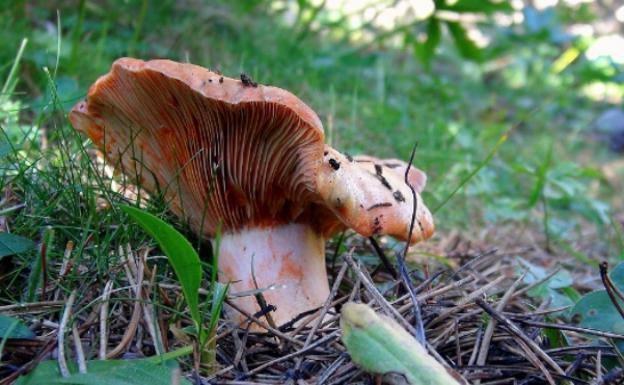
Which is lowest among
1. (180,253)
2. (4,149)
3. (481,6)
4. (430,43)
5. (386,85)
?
(386,85)

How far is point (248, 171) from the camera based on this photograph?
6.13 ft

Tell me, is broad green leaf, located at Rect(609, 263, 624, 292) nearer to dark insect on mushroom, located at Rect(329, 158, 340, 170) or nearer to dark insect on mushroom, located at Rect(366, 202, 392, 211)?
dark insect on mushroom, located at Rect(366, 202, 392, 211)

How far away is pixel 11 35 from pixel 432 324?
3.00 metres

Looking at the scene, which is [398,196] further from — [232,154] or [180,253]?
[180,253]

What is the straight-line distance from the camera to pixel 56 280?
1.56m

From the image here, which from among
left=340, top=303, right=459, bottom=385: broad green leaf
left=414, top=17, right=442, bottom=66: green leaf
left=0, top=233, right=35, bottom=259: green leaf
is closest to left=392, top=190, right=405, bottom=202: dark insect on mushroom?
left=340, top=303, right=459, bottom=385: broad green leaf

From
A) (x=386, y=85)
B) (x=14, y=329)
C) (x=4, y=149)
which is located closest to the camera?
(x=14, y=329)

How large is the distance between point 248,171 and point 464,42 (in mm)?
3089

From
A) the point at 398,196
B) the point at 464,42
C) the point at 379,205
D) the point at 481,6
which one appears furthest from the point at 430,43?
the point at 379,205

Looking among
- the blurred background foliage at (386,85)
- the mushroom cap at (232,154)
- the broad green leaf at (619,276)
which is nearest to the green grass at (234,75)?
the blurred background foliage at (386,85)

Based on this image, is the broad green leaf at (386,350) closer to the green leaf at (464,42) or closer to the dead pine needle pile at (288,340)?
the dead pine needle pile at (288,340)

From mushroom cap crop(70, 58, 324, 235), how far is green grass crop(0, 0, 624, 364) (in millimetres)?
116

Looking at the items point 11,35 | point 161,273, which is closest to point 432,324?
point 161,273

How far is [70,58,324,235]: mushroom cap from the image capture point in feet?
5.16
